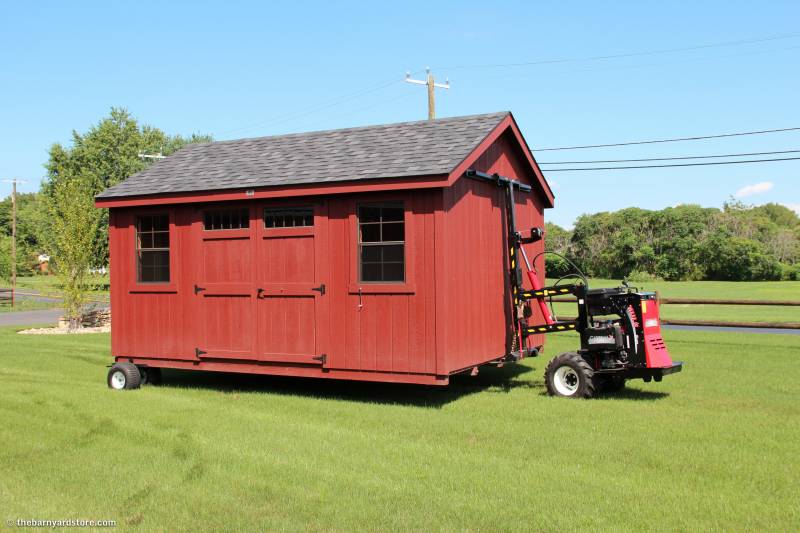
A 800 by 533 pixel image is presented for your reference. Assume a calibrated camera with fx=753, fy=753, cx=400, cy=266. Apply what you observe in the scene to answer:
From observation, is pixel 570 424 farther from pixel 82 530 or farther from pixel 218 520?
pixel 82 530

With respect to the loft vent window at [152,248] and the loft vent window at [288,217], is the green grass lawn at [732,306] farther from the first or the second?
the loft vent window at [152,248]

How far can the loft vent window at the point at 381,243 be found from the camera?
1027 centimetres

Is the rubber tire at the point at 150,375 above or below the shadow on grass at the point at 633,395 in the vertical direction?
above

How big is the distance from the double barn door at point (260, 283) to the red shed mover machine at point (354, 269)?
23 millimetres

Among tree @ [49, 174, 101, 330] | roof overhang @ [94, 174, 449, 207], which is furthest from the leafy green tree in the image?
roof overhang @ [94, 174, 449, 207]

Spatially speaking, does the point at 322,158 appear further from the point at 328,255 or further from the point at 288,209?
the point at 328,255

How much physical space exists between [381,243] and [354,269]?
21.6 inches

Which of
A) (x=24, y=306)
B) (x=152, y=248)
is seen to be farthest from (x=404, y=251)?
(x=24, y=306)

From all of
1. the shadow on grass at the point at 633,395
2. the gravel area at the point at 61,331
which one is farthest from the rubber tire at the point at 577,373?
the gravel area at the point at 61,331

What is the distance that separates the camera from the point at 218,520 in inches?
222

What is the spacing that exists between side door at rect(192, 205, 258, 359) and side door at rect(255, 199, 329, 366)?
19 cm

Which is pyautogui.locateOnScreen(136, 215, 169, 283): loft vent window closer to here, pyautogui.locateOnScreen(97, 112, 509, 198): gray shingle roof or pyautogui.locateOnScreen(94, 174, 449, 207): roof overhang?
pyautogui.locateOnScreen(94, 174, 449, 207): roof overhang

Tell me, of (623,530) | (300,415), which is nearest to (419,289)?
(300,415)

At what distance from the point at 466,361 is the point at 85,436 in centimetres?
496
